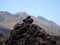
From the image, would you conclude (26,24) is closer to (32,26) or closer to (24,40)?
(32,26)

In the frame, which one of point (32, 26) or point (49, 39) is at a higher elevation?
point (32, 26)

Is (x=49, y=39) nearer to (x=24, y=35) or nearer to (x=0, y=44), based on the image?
(x=24, y=35)

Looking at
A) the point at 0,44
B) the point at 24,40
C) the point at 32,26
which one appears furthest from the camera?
the point at 0,44

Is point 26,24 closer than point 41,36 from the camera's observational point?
No

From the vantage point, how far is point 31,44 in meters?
Result: 93.2

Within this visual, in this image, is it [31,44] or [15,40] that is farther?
[15,40]

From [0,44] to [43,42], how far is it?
41473mm

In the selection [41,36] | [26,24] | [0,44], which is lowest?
[0,44]

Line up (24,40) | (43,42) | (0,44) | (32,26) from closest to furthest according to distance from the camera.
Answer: (43,42) → (24,40) → (32,26) → (0,44)

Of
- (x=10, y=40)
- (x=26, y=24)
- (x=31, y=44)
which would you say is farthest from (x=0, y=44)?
(x=31, y=44)

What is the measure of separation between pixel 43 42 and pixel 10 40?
25491 millimetres

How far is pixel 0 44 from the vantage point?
120500mm

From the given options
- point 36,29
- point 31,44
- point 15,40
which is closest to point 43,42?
point 31,44

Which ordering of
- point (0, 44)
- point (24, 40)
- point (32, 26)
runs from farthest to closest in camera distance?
point (0, 44) < point (32, 26) < point (24, 40)
